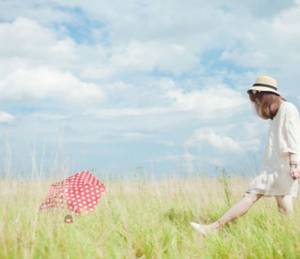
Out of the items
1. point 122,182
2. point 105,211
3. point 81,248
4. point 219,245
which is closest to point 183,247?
point 219,245

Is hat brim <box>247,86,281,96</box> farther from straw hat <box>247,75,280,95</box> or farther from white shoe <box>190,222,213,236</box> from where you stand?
white shoe <box>190,222,213,236</box>

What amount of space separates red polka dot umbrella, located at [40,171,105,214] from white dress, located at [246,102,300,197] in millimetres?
2226

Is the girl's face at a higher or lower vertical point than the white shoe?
higher

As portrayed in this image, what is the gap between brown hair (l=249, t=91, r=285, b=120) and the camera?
599cm

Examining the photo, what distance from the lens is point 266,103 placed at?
19.7ft

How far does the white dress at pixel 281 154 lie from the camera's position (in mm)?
5809

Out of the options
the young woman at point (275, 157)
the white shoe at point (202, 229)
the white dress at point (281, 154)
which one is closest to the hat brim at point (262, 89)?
the young woman at point (275, 157)

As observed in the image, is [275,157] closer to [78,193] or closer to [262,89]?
[262,89]

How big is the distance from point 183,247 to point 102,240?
729 mm

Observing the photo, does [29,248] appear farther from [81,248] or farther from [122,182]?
[122,182]

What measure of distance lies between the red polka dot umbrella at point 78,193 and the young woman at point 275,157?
177 cm

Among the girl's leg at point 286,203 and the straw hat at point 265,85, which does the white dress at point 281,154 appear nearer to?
the girl's leg at point 286,203

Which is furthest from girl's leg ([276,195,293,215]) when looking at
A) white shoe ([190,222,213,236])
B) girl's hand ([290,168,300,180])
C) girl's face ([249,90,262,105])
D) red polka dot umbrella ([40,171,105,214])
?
red polka dot umbrella ([40,171,105,214])

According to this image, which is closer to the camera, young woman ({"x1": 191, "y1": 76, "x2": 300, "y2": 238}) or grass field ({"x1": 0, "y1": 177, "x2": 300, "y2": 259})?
grass field ({"x1": 0, "y1": 177, "x2": 300, "y2": 259})
